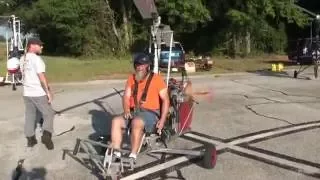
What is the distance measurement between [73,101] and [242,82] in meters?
6.41

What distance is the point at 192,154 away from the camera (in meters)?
7.96

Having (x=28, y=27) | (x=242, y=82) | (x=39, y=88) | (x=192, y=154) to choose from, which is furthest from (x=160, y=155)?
(x=28, y=27)

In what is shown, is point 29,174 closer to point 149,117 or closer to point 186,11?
point 149,117

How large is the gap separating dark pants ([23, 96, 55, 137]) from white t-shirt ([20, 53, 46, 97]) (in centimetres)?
9

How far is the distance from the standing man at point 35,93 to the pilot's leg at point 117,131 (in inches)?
78.5

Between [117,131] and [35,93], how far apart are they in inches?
91.5

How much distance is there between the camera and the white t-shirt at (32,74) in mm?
9180


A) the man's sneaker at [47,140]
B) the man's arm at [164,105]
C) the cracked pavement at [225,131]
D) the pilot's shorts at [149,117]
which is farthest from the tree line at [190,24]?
the pilot's shorts at [149,117]

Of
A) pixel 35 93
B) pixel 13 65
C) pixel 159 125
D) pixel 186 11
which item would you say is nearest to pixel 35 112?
pixel 35 93

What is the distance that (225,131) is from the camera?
10.2 meters

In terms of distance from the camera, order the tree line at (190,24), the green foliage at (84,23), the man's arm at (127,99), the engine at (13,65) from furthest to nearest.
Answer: the green foliage at (84,23)
the tree line at (190,24)
the engine at (13,65)
the man's arm at (127,99)

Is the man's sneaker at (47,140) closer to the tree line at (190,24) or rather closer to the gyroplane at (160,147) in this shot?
the gyroplane at (160,147)

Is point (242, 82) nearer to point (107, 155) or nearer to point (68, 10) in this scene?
point (107, 155)

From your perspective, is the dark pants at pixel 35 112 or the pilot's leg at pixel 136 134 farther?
the dark pants at pixel 35 112
